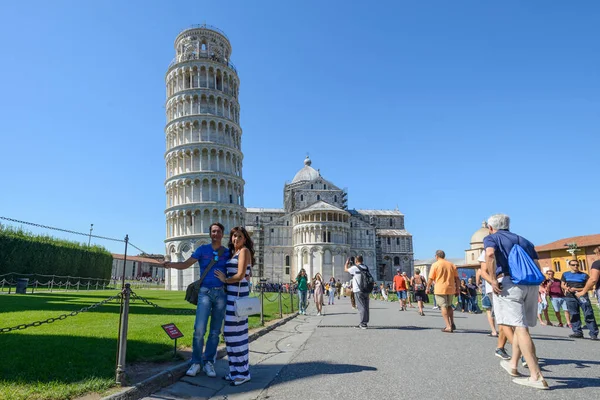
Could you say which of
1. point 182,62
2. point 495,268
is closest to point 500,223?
point 495,268

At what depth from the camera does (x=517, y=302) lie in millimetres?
5121

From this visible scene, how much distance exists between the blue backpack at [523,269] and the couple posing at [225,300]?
339cm

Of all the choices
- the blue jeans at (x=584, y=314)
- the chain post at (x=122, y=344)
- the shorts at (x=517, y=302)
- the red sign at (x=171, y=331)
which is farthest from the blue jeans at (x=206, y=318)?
the blue jeans at (x=584, y=314)

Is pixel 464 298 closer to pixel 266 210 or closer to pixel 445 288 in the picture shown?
pixel 445 288

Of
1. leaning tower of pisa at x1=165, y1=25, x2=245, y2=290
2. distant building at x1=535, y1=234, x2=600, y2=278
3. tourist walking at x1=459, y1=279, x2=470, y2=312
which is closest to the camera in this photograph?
tourist walking at x1=459, y1=279, x2=470, y2=312

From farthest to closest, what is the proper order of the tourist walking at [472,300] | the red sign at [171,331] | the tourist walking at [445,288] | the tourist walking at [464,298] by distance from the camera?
the tourist walking at [464,298] < the tourist walking at [472,300] < the tourist walking at [445,288] < the red sign at [171,331]

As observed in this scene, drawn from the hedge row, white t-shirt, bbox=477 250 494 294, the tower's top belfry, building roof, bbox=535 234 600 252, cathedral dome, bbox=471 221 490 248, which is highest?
the tower's top belfry

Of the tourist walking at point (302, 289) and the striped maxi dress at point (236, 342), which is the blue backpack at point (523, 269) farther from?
the tourist walking at point (302, 289)

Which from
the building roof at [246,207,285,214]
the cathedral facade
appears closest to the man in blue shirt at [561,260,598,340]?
the cathedral facade

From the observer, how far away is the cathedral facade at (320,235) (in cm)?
6384

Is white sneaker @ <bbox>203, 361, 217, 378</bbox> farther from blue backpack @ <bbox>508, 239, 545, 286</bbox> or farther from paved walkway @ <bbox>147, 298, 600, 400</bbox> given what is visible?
blue backpack @ <bbox>508, 239, 545, 286</bbox>

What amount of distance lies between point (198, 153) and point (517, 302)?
48.0 m

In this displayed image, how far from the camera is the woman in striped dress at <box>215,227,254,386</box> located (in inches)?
204

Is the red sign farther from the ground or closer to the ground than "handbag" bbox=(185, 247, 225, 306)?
closer to the ground
